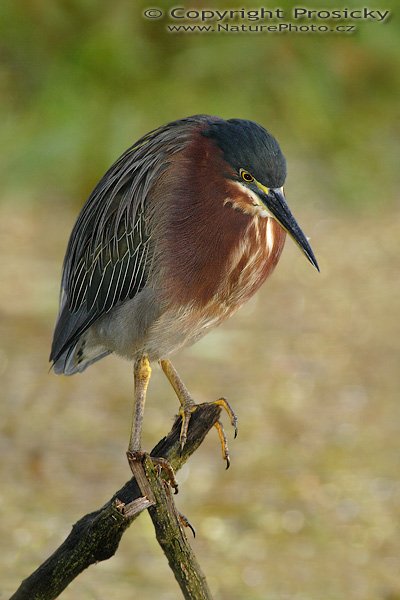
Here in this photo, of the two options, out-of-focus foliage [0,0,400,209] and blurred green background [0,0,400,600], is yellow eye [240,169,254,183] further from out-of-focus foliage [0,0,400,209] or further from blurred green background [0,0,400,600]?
out-of-focus foliage [0,0,400,209]

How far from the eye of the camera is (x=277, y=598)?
314cm

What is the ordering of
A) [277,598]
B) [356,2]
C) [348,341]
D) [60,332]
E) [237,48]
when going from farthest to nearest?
1. [237,48]
2. [356,2]
3. [348,341]
4. [277,598]
5. [60,332]

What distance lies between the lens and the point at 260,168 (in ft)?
6.04

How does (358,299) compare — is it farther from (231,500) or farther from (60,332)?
(60,332)

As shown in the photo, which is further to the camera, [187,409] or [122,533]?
[187,409]

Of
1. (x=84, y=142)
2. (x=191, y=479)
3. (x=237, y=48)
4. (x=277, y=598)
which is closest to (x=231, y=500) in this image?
(x=191, y=479)

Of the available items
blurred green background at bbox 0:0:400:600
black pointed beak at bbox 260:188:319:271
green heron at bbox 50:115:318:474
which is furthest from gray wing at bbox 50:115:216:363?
blurred green background at bbox 0:0:400:600

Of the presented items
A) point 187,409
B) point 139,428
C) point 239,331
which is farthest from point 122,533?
point 239,331

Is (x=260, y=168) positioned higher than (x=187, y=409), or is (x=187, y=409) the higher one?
(x=260, y=168)

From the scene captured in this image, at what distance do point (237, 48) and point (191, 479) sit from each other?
8.12ft

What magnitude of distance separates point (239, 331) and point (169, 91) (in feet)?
4.50

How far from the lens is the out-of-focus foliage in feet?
17.1

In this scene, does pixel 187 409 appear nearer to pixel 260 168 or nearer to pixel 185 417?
pixel 185 417

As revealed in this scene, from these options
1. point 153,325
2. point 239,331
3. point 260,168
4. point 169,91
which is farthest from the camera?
point 169,91
